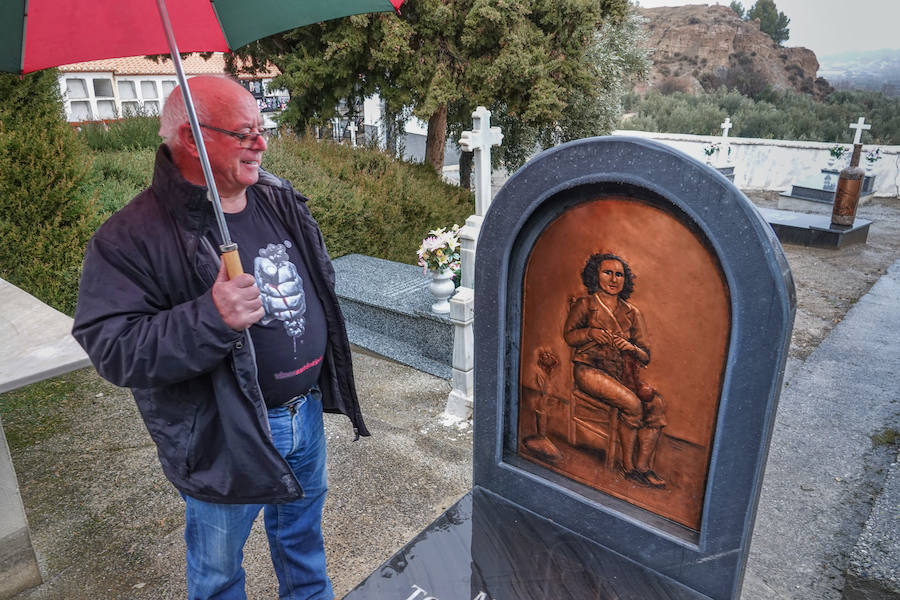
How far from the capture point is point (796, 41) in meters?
65.1

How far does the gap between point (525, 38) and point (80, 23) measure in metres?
8.41

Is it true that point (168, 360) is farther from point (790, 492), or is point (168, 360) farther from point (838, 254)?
point (838, 254)

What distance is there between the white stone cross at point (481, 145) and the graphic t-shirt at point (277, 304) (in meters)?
2.30

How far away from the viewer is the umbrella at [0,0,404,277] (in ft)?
4.90

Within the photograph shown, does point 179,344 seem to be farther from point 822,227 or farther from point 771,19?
point 771,19

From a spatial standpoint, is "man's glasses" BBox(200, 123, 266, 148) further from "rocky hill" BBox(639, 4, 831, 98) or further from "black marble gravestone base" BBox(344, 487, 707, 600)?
"rocky hill" BBox(639, 4, 831, 98)

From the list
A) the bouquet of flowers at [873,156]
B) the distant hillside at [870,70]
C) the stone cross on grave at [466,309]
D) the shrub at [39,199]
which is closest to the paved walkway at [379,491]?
the stone cross on grave at [466,309]

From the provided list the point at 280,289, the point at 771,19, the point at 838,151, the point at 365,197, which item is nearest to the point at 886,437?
the point at 280,289

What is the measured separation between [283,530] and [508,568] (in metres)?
0.91

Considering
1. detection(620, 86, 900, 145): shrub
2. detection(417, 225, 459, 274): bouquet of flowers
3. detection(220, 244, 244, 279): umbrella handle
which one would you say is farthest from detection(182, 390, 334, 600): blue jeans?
detection(620, 86, 900, 145): shrub

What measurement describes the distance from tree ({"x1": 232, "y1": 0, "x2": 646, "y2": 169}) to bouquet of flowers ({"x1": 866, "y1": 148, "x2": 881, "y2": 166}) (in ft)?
28.0

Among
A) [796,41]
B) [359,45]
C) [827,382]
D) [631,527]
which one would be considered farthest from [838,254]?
[796,41]

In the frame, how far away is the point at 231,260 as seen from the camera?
1.49m

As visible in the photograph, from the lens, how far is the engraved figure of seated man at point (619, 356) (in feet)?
5.32
